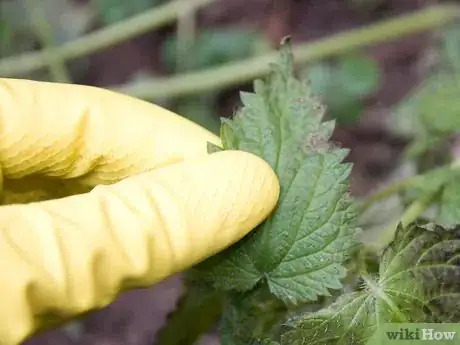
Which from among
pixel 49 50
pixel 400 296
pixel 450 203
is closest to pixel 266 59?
pixel 49 50

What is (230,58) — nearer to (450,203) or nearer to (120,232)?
(450,203)

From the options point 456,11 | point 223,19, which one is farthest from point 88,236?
point 223,19

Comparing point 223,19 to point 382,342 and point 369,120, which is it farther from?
point 382,342

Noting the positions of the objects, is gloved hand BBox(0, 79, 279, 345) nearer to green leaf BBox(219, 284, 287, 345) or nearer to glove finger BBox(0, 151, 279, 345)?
glove finger BBox(0, 151, 279, 345)

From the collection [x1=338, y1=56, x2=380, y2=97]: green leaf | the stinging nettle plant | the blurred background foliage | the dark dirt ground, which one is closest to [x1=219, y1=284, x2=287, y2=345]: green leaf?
the stinging nettle plant

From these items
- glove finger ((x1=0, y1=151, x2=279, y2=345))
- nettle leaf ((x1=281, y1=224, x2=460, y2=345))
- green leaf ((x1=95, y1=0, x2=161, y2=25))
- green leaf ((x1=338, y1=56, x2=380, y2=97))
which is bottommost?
nettle leaf ((x1=281, y1=224, x2=460, y2=345))

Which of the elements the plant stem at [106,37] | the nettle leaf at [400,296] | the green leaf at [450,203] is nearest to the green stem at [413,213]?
the green leaf at [450,203]

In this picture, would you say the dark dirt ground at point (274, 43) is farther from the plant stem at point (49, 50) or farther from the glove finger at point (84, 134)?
the glove finger at point (84, 134)
